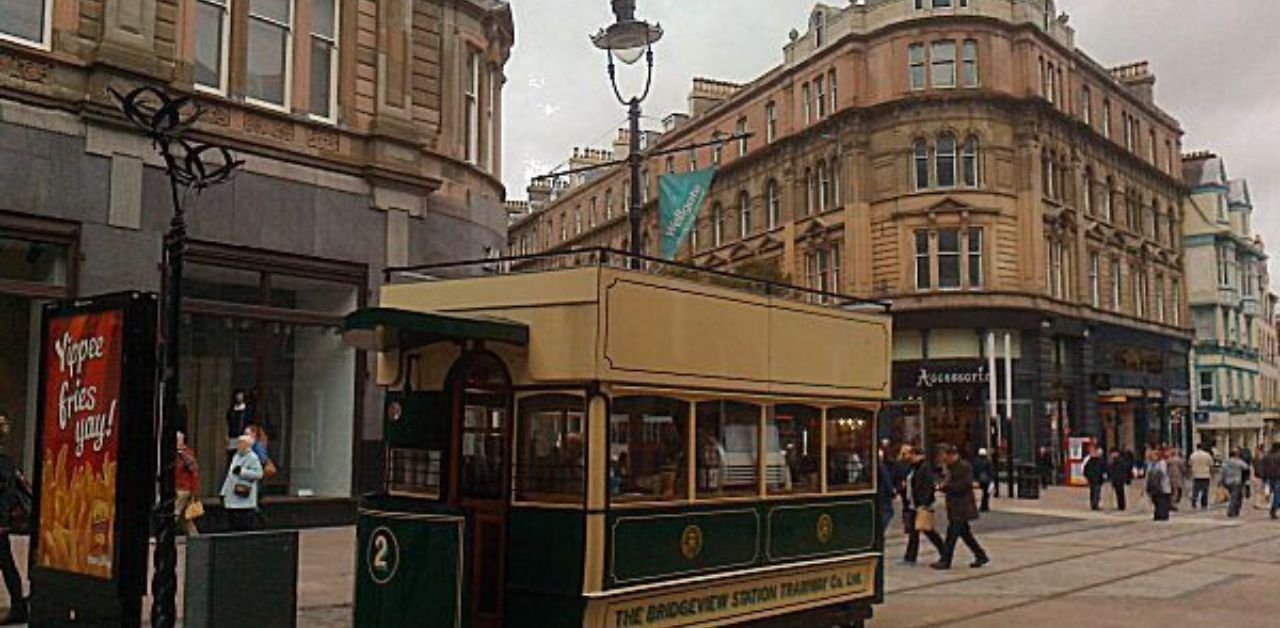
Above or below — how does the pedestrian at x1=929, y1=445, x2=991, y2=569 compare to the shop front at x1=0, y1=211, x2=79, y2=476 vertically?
below

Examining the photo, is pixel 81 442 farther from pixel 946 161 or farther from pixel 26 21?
pixel 946 161

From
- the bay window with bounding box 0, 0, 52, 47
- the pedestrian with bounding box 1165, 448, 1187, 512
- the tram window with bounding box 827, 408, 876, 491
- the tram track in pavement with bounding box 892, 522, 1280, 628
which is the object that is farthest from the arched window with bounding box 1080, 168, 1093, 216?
the bay window with bounding box 0, 0, 52, 47

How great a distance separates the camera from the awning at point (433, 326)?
Result: 8305 mm

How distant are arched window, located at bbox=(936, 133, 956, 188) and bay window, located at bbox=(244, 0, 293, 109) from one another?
29861 millimetres

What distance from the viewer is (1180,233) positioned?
60.5m

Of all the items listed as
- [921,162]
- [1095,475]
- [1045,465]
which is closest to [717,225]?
[921,162]

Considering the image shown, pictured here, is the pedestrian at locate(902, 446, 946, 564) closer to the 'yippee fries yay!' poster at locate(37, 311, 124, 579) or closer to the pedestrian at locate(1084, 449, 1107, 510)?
the 'yippee fries yay!' poster at locate(37, 311, 124, 579)

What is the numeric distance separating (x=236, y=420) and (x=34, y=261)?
370 cm

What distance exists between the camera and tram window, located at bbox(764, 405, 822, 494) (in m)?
10.2

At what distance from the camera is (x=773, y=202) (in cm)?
5209

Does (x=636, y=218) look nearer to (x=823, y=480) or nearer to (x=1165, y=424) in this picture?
(x=823, y=480)

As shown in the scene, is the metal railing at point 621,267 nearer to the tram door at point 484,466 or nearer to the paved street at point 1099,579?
the tram door at point 484,466

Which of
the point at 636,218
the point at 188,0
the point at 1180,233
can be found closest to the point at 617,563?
the point at 636,218

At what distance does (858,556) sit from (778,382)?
2.08 metres
